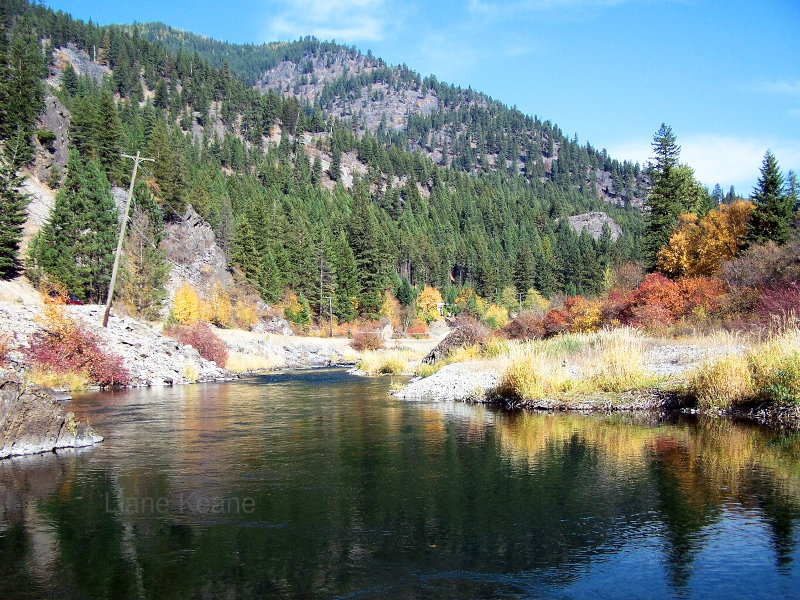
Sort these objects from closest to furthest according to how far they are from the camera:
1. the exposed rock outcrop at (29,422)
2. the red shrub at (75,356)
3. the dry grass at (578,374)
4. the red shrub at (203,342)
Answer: the exposed rock outcrop at (29,422)
the dry grass at (578,374)
the red shrub at (75,356)
the red shrub at (203,342)

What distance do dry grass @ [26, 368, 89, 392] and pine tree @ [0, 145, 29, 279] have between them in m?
26.7

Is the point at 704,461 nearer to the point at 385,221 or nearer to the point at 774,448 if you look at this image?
the point at 774,448

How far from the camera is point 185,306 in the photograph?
211 feet

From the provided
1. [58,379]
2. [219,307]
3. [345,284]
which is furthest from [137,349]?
[345,284]

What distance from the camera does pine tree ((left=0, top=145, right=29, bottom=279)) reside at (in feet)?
162

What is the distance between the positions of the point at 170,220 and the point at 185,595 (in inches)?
3292

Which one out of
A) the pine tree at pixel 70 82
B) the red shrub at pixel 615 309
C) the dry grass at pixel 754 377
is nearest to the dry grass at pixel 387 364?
the red shrub at pixel 615 309

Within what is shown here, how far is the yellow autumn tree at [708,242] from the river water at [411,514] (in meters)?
43.0

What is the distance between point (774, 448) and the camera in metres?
13.3

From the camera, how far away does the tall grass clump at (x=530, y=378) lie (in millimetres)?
21203

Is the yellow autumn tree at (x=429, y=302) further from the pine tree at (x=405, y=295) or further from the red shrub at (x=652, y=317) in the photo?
the red shrub at (x=652, y=317)

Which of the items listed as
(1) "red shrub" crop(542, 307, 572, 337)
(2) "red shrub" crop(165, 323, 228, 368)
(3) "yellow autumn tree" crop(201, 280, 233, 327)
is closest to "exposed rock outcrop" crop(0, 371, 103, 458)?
(2) "red shrub" crop(165, 323, 228, 368)

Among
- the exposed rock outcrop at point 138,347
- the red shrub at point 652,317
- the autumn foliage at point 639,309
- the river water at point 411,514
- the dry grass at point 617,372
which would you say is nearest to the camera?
the river water at point 411,514

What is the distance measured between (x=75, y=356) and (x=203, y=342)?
558 inches
